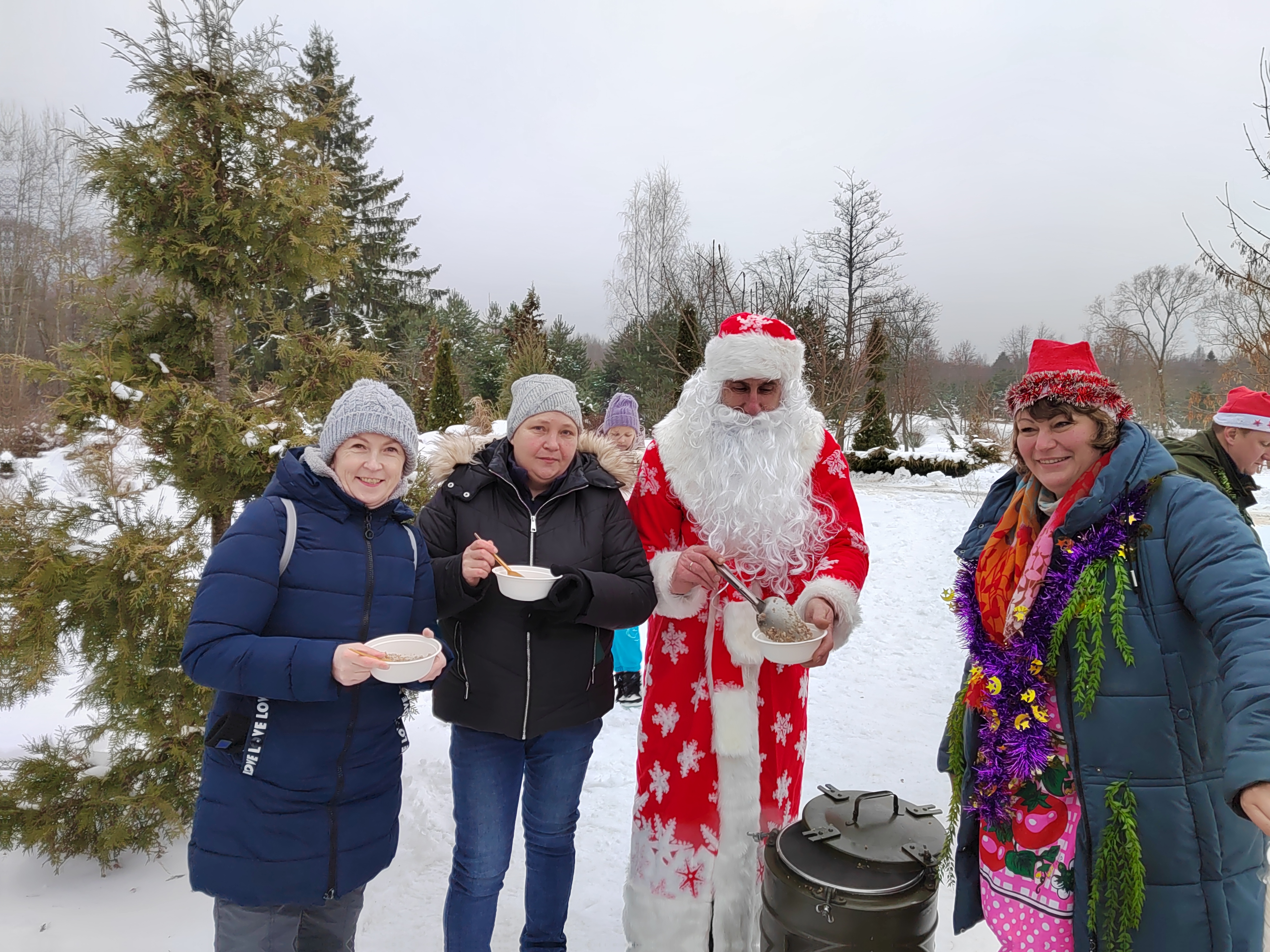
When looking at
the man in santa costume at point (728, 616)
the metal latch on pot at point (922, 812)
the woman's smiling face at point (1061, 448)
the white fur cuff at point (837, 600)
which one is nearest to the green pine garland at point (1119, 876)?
the metal latch on pot at point (922, 812)

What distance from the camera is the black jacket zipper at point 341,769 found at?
6.47 feet

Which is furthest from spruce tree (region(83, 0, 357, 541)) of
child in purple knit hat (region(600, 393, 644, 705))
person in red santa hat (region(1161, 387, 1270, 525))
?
person in red santa hat (region(1161, 387, 1270, 525))

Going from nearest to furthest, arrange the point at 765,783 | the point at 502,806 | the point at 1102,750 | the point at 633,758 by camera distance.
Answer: the point at 1102,750 < the point at 502,806 < the point at 765,783 < the point at 633,758

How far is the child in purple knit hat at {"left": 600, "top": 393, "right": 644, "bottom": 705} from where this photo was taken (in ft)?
16.0

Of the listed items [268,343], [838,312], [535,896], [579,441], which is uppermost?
[838,312]

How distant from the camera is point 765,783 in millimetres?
2619

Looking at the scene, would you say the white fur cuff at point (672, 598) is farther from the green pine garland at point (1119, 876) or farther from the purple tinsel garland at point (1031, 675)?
the green pine garland at point (1119, 876)

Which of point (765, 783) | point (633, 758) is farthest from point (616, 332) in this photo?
point (765, 783)

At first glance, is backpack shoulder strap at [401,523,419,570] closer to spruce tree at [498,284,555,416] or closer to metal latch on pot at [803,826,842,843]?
metal latch on pot at [803,826,842,843]

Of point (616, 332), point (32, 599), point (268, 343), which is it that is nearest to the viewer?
point (32, 599)

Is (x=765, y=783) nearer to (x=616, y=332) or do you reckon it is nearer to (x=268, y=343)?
(x=268, y=343)

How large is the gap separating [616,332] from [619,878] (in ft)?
74.5

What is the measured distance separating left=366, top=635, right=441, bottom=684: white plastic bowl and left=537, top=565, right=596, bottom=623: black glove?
409 mm

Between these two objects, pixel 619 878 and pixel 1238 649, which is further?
pixel 619 878
